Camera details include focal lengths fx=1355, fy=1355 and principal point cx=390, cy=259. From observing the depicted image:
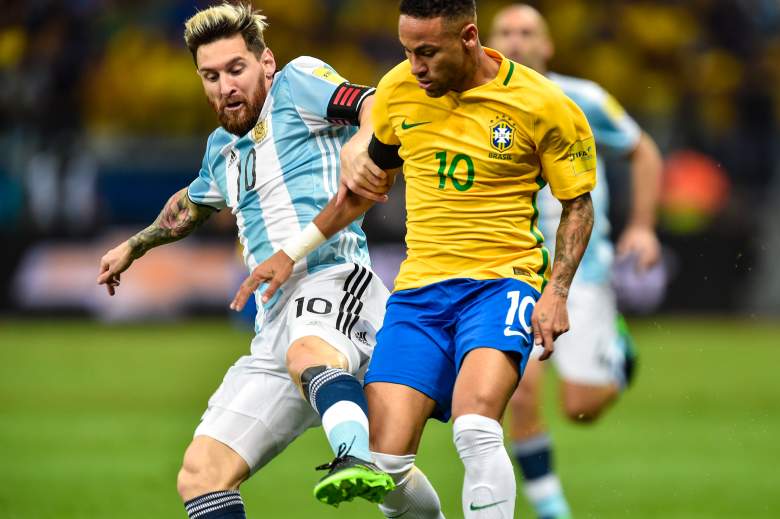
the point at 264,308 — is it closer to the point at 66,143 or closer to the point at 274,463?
the point at 274,463

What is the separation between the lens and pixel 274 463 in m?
10.5

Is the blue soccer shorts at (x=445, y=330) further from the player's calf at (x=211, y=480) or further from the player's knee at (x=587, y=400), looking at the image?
the player's knee at (x=587, y=400)

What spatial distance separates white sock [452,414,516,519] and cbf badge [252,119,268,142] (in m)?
1.56

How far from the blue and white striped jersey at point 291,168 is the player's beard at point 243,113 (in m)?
0.03

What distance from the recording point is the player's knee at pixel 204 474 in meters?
5.38

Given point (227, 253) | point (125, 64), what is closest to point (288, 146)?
point (227, 253)

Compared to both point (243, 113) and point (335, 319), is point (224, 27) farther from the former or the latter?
point (335, 319)

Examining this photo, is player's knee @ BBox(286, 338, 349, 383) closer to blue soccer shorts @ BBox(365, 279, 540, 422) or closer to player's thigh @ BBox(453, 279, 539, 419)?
blue soccer shorts @ BBox(365, 279, 540, 422)

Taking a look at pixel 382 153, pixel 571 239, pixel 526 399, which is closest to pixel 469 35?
pixel 382 153

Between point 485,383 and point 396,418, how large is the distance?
0.42 metres

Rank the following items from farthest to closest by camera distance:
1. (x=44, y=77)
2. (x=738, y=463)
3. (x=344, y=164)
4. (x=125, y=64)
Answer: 1. (x=125, y=64)
2. (x=44, y=77)
3. (x=738, y=463)
4. (x=344, y=164)

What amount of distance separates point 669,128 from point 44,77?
→ 8958mm

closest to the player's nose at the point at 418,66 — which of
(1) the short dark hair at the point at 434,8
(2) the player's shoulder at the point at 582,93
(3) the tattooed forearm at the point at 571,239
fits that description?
(1) the short dark hair at the point at 434,8

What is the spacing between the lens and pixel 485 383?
16.8ft
